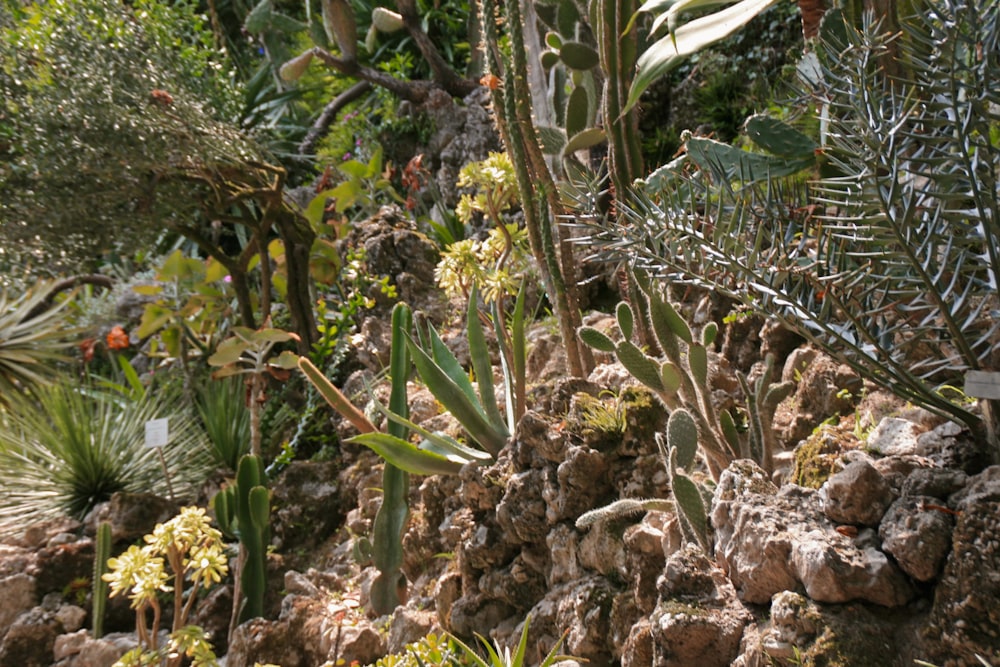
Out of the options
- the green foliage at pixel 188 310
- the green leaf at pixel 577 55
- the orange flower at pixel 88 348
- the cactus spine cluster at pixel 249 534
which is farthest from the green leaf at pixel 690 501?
the orange flower at pixel 88 348

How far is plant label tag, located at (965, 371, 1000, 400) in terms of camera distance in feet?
3.46

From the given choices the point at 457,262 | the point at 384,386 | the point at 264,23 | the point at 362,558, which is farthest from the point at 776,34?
the point at 264,23

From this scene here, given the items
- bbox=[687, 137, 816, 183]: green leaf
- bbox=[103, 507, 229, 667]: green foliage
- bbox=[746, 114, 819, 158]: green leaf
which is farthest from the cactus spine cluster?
bbox=[746, 114, 819, 158]: green leaf

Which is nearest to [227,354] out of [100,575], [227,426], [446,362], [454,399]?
[227,426]

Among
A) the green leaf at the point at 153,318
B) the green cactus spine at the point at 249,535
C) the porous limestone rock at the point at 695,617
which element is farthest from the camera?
the green leaf at the point at 153,318

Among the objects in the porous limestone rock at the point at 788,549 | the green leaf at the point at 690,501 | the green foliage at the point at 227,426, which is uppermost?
the green foliage at the point at 227,426

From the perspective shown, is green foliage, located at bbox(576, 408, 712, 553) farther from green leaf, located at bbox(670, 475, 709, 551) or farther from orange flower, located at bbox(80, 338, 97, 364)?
orange flower, located at bbox(80, 338, 97, 364)

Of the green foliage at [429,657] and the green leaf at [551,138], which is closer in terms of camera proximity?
the green foliage at [429,657]

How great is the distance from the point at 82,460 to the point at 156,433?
28.2 inches

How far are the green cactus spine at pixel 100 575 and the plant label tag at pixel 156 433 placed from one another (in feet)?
1.91

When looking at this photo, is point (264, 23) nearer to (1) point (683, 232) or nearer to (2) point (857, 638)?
(1) point (683, 232)

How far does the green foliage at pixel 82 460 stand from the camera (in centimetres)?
414

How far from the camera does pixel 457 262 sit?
3166 mm

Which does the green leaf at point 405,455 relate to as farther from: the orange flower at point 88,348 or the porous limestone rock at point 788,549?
the orange flower at point 88,348
